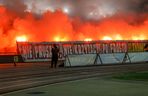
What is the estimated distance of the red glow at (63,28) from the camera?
51.8m

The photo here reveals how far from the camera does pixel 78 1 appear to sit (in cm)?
6359

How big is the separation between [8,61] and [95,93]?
26262mm

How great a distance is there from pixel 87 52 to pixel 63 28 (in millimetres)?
9879

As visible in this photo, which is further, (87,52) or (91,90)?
(87,52)

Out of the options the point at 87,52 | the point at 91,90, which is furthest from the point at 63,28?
the point at 91,90

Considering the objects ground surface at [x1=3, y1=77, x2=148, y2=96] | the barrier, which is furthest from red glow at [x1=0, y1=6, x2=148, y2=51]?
ground surface at [x1=3, y1=77, x2=148, y2=96]

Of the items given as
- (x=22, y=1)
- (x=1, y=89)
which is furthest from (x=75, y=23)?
(x=1, y=89)

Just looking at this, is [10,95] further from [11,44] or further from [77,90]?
[11,44]

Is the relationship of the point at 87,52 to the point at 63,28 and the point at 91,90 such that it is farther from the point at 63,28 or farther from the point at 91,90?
the point at 91,90

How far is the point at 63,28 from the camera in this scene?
57969mm

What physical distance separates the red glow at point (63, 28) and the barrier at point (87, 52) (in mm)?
5218

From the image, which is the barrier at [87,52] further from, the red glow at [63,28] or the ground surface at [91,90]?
the ground surface at [91,90]

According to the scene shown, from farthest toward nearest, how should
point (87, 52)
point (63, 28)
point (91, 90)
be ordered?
point (63, 28), point (87, 52), point (91, 90)

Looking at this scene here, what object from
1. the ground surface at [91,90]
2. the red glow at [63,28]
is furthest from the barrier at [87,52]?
the ground surface at [91,90]
